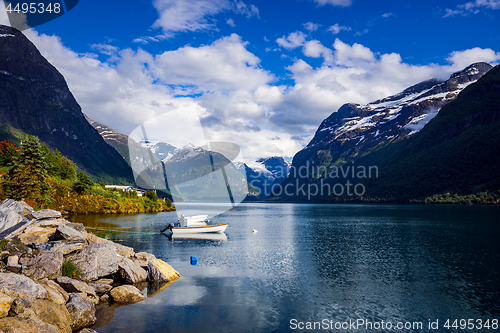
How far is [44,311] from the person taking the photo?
16.3m

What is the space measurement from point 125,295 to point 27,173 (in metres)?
49.6

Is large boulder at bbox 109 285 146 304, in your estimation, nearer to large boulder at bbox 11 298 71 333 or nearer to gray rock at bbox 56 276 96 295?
gray rock at bbox 56 276 96 295

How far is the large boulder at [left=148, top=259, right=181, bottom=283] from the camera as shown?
2767cm

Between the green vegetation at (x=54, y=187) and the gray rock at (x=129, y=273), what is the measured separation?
142ft

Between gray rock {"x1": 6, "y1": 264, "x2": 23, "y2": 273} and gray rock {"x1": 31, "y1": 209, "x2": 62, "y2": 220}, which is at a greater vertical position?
gray rock {"x1": 31, "y1": 209, "x2": 62, "y2": 220}

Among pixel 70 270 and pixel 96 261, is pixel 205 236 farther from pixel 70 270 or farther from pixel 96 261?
pixel 70 270

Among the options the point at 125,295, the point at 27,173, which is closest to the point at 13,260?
the point at 125,295

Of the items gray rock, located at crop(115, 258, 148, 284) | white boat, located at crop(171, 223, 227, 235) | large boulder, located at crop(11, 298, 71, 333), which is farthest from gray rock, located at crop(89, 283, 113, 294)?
white boat, located at crop(171, 223, 227, 235)

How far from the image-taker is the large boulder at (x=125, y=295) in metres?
22.5

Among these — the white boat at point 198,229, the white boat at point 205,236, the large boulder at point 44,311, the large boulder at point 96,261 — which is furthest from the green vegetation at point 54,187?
the large boulder at point 44,311

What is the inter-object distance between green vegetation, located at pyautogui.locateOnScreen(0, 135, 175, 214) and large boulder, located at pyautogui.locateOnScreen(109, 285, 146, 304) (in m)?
47.2

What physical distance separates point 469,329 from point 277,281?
15332 millimetres

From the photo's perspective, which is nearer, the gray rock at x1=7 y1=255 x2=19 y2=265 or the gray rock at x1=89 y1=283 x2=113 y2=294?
the gray rock at x1=7 y1=255 x2=19 y2=265

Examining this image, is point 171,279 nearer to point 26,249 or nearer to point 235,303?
point 235,303
